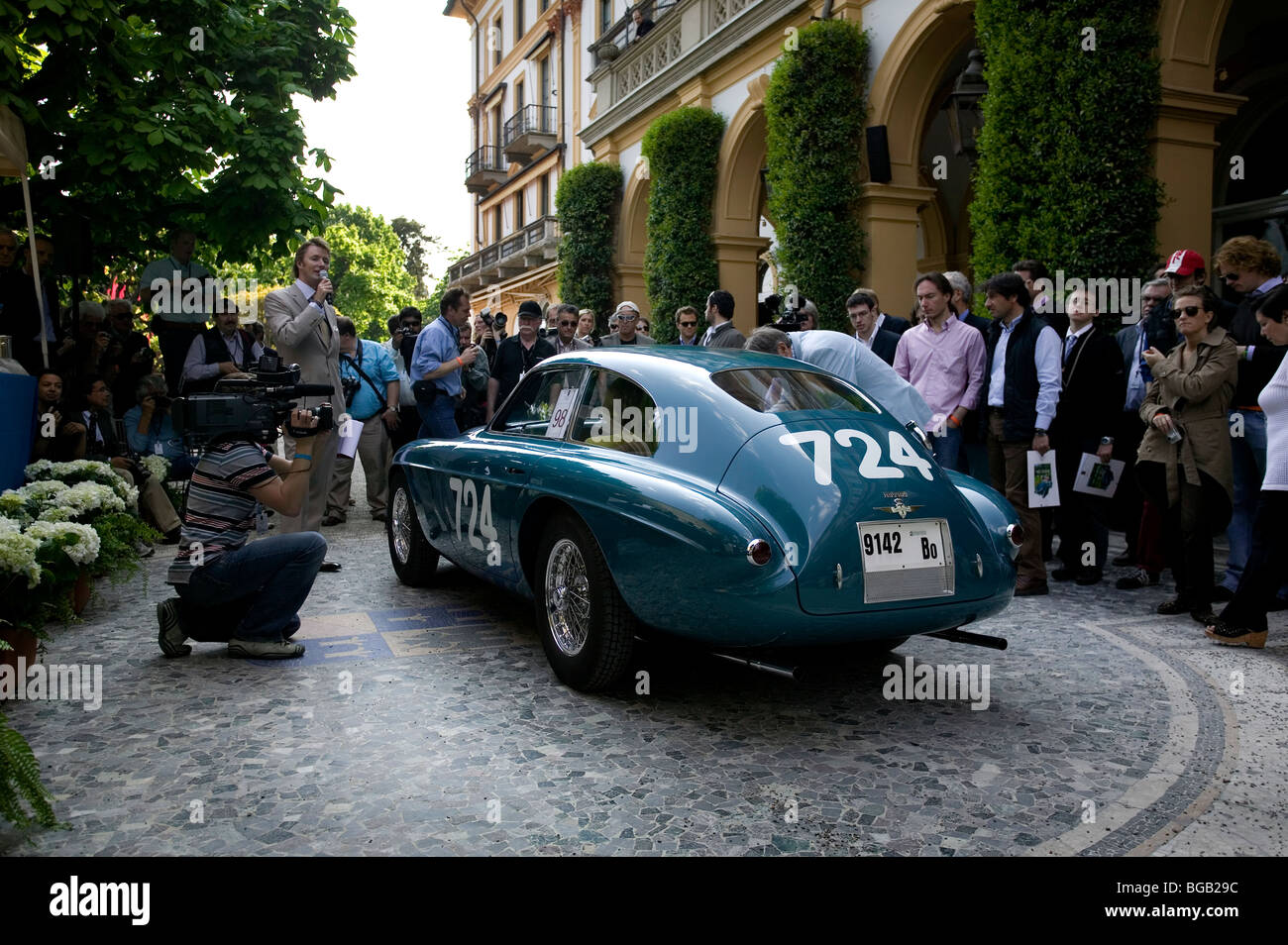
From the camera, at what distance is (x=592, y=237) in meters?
20.9

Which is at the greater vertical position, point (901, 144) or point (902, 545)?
point (901, 144)

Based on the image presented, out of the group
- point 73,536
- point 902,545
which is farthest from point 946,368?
point 73,536

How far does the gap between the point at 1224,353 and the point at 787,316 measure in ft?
12.5

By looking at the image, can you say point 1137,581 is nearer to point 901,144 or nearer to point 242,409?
point 242,409

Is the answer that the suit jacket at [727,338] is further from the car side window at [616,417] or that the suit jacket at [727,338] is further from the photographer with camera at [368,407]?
the car side window at [616,417]

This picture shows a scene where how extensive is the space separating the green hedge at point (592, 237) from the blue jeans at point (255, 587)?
53.2 feet

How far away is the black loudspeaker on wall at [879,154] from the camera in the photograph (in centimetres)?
1229

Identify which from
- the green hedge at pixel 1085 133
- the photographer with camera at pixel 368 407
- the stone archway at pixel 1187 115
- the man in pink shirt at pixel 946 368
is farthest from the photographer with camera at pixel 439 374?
the stone archway at pixel 1187 115

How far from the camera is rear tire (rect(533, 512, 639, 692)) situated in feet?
13.7

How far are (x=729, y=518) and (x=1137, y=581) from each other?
444 centimetres

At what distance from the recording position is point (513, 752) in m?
3.71

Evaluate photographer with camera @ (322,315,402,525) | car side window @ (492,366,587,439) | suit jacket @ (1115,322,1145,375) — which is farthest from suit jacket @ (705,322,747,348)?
photographer with camera @ (322,315,402,525)
